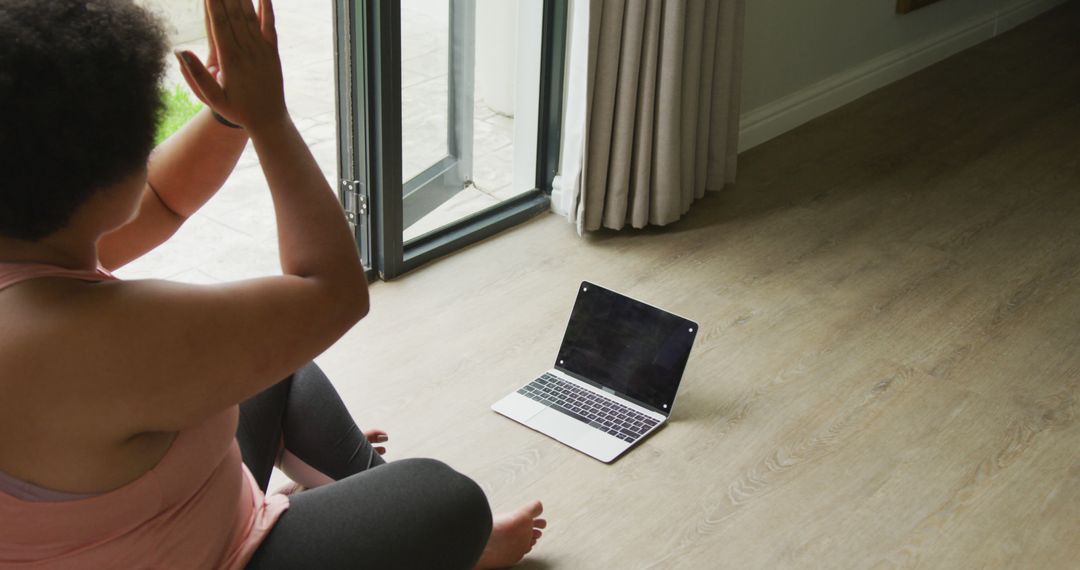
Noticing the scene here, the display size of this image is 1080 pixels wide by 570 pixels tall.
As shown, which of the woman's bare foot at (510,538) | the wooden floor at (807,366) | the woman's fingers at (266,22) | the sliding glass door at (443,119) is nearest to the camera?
the woman's fingers at (266,22)

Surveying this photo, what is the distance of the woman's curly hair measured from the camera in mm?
882

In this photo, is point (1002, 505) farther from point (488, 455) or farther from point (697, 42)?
point (697, 42)

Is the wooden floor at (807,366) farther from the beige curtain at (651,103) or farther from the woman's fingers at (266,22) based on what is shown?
the woman's fingers at (266,22)

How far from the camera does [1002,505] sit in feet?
6.40

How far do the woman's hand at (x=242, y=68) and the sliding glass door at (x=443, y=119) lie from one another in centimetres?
140

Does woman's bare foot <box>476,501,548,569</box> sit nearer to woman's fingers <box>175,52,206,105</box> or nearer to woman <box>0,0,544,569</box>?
woman <box>0,0,544,569</box>

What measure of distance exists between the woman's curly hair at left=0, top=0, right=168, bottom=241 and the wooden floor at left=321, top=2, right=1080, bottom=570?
1041 millimetres

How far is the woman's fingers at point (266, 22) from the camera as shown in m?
0.99

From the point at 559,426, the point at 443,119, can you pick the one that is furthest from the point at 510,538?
the point at 443,119

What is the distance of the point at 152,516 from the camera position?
3.63 feet

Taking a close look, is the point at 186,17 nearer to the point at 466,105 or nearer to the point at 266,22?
the point at 466,105

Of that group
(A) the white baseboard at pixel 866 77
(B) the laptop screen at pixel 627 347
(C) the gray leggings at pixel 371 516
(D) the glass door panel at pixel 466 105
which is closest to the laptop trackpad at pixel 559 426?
(B) the laptop screen at pixel 627 347

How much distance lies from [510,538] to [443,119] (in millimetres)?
1259

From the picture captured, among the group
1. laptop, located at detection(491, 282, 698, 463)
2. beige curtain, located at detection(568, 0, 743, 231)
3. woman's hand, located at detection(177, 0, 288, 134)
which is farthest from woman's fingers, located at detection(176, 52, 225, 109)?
beige curtain, located at detection(568, 0, 743, 231)
